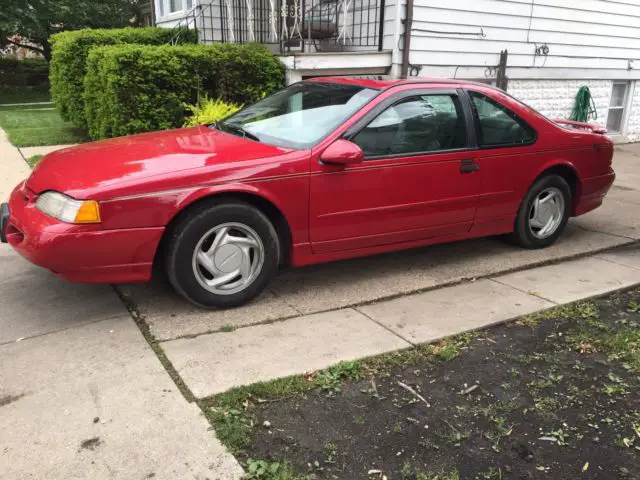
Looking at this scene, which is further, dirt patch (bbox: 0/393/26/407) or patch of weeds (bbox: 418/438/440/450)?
dirt patch (bbox: 0/393/26/407)

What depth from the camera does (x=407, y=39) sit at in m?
9.00

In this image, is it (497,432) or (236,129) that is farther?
(236,129)

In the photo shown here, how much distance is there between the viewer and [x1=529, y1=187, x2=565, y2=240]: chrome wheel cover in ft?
17.8

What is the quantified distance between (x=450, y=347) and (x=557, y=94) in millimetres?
9455

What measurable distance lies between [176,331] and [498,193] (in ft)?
9.48

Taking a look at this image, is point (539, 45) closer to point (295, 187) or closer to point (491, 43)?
point (491, 43)

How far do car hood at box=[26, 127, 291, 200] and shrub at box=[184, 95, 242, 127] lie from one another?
2.52 m

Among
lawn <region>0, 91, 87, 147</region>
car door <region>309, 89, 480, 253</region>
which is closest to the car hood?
car door <region>309, 89, 480, 253</region>

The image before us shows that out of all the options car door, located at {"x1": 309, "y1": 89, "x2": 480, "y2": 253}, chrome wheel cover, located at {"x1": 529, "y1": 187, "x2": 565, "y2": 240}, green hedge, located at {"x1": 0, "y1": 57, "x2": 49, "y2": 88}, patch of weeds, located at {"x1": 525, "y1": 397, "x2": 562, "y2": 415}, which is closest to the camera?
patch of weeds, located at {"x1": 525, "y1": 397, "x2": 562, "y2": 415}

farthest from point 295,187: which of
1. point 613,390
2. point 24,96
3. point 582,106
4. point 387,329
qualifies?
point 24,96

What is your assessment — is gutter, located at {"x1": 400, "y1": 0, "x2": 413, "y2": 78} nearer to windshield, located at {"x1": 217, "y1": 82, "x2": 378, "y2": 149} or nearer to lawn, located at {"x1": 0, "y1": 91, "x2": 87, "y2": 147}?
windshield, located at {"x1": 217, "y1": 82, "x2": 378, "y2": 149}

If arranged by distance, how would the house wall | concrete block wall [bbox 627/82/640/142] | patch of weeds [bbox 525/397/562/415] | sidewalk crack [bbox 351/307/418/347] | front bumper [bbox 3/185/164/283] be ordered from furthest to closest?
concrete block wall [bbox 627/82/640/142]
the house wall
sidewalk crack [bbox 351/307/418/347]
front bumper [bbox 3/185/164/283]
patch of weeds [bbox 525/397/562/415]

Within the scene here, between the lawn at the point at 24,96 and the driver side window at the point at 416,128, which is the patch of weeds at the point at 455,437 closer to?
the driver side window at the point at 416,128

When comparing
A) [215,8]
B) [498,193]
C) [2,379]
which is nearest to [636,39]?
[215,8]
